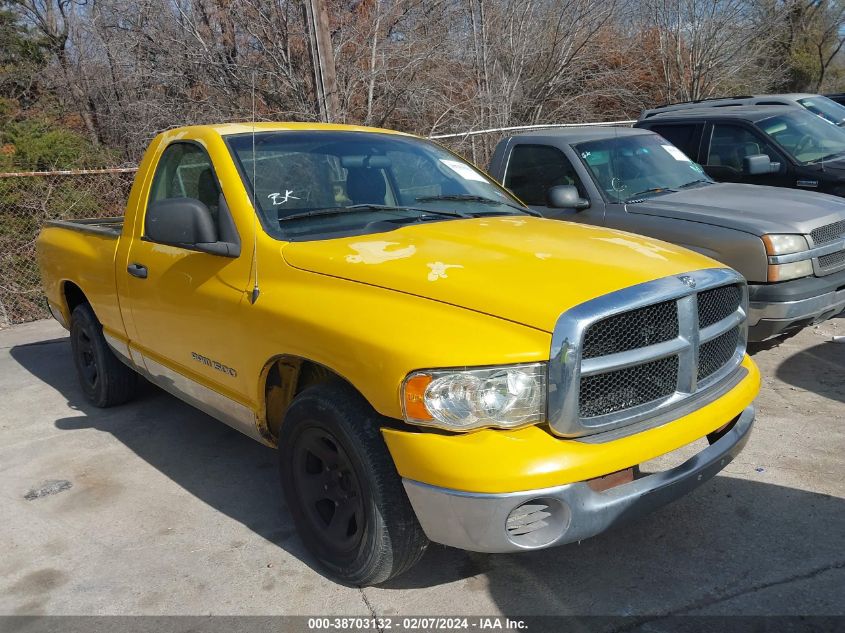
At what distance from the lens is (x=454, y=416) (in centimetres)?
262

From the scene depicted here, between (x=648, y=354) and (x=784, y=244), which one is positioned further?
(x=784, y=244)

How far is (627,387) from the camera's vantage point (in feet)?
9.21

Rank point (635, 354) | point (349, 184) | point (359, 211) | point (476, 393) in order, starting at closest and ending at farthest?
1. point (476, 393)
2. point (635, 354)
3. point (359, 211)
4. point (349, 184)

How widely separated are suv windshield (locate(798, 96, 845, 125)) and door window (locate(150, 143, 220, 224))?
8160 mm

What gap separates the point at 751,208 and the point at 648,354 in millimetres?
3555

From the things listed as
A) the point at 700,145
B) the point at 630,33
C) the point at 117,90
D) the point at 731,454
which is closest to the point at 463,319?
the point at 731,454

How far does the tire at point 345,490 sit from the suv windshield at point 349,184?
0.91 m

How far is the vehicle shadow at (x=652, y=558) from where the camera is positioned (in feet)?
9.97

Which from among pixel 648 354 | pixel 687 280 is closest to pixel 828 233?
→ pixel 687 280

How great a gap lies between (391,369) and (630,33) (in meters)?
18.1

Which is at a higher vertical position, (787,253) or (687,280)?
(687,280)

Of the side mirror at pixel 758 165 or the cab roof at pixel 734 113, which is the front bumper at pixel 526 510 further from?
the cab roof at pixel 734 113

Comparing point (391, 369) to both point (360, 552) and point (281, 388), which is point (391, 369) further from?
point (281, 388)

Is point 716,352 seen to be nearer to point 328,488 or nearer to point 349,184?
point 328,488
